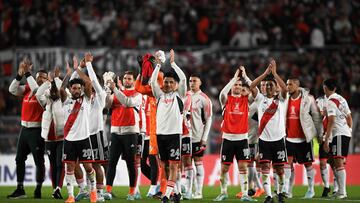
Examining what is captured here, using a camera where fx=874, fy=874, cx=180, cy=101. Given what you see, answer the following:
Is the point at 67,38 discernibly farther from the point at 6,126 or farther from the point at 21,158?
the point at 21,158

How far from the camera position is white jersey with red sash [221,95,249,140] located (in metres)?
19.3

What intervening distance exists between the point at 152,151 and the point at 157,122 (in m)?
1.64

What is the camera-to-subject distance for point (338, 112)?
19.9 metres

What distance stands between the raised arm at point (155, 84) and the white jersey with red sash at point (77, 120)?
4.42 feet

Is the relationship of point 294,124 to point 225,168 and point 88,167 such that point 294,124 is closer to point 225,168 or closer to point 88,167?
point 225,168

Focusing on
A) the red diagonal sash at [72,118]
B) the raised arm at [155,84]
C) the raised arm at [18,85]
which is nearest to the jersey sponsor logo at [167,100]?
the raised arm at [155,84]

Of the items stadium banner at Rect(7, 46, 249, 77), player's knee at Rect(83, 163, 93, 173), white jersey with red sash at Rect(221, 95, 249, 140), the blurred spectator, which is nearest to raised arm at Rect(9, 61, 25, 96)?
player's knee at Rect(83, 163, 93, 173)

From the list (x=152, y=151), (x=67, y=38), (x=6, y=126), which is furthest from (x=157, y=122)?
(x=67, y=38)

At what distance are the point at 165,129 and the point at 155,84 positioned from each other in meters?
0.90

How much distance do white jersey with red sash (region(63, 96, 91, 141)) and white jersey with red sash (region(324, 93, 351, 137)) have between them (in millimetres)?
5803

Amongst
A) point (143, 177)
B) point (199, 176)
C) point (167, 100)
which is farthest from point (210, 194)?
point (143, 177)

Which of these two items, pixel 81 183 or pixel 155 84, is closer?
pixel 155 84

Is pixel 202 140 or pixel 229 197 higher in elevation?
pixel 202 140

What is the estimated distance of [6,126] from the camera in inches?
1022
